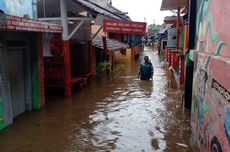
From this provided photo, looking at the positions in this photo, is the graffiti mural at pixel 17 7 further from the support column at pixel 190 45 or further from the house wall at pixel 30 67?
the support column at pixel 190 45

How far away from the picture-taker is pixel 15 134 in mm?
7078

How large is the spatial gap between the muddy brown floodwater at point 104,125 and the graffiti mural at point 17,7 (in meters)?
3.00

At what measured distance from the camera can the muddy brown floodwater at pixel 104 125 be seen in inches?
251

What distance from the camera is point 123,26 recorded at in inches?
404

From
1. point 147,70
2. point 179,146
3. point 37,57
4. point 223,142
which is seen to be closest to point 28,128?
point 37,57

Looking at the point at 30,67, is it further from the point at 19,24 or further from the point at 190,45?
the point at 190,45

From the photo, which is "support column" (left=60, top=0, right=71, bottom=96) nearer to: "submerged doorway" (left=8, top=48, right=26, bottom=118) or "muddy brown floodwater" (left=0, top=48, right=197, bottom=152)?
"muddy brown floodwater" (left=0, top=48, right=197, bottom=152)

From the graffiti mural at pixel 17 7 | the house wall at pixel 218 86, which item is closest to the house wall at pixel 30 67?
the graffiti mural at pixel 17 7

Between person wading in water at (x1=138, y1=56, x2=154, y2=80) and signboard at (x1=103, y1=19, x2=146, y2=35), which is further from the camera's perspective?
person wading in water at (x1=138, y1=56, x2=154, y2=80)

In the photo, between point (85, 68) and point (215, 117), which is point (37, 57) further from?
point (215, 117)

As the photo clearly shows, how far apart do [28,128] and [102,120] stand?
2063 mm

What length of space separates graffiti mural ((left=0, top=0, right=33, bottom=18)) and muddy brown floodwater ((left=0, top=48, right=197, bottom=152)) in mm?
3002

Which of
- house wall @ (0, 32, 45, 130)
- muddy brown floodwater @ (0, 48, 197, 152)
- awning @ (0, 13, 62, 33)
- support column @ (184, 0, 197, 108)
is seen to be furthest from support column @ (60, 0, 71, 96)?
support column @ (184, 0, 197, 108)

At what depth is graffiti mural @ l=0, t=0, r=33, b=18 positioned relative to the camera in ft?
22.5
